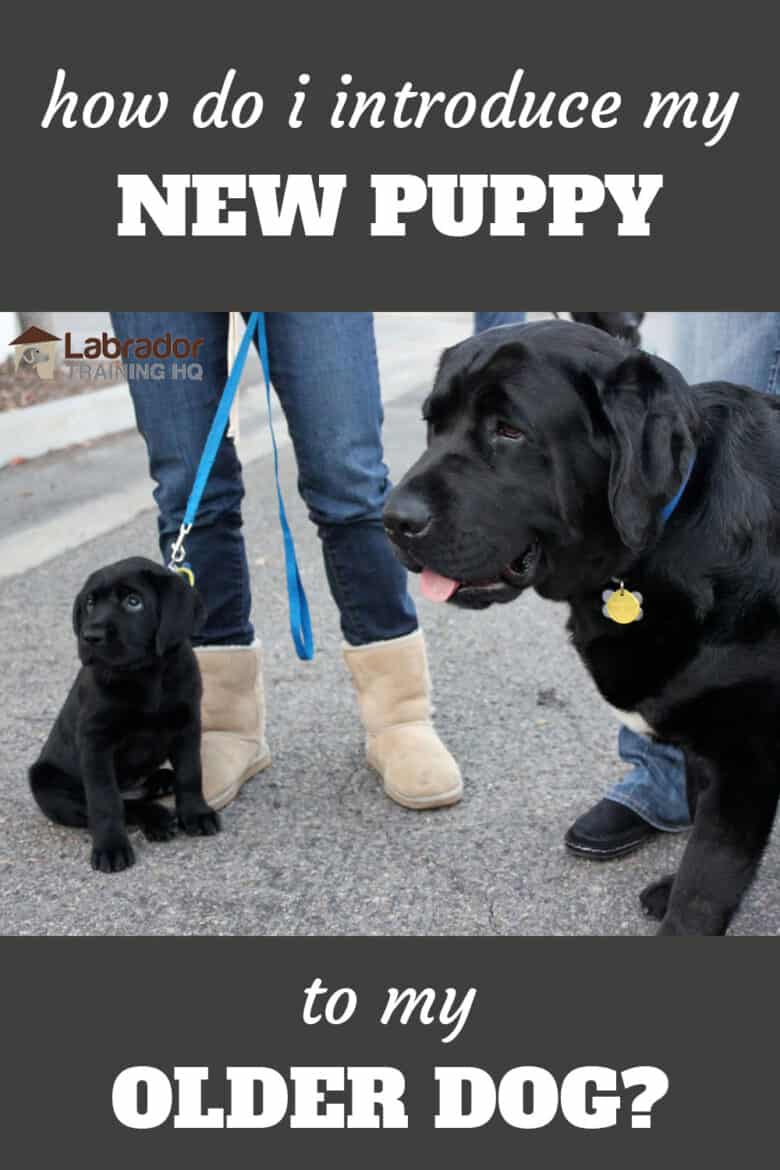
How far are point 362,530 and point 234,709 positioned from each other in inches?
23.5

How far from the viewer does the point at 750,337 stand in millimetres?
3027

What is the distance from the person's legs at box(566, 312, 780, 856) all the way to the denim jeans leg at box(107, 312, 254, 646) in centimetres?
103

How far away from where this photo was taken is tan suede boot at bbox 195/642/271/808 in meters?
3.38

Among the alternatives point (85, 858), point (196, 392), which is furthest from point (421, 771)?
point (196, 392)

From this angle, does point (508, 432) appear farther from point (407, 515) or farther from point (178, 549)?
point (178, 549)

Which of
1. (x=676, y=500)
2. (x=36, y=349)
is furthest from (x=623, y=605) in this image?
(x=36, y=349)

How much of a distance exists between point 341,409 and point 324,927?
1.19 m

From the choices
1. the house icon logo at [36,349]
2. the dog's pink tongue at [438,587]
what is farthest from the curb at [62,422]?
the dog's pink tongue at [438,587]

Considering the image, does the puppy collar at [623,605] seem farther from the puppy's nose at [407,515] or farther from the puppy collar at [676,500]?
the puppy's nose at [407,515]

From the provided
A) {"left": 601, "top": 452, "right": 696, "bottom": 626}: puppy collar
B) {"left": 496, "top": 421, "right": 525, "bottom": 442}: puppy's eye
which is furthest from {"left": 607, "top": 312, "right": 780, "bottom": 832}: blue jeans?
{"left": 496, "top": 421, "right": 525, "bottom": 442}: puppy's eye

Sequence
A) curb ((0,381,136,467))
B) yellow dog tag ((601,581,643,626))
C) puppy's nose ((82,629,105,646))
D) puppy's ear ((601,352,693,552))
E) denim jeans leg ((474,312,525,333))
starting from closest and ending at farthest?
puppy's ear ((601,352,693,552)), yellow dog tag ((601,581,643,626)), puppy's nose ((82,629,105,646)), denim jeans leg ((474,312,525,333)), curb ((0,381,136,467))

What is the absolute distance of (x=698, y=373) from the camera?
10.5 feet

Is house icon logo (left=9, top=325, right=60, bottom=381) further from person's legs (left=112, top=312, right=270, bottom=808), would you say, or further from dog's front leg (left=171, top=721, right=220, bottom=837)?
dog's front leg (left=171, top=721, right=220, bottom=837)

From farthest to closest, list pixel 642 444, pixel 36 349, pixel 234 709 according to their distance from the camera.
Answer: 1. pixel 36 349
2. pixel 234 709
3. pixel 642 444
